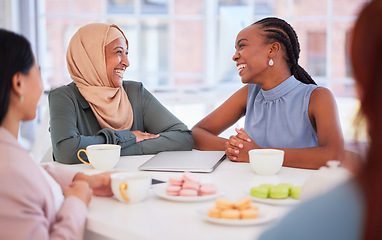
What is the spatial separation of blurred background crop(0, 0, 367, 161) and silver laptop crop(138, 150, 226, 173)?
248 centimetres

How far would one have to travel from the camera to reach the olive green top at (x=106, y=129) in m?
1.80

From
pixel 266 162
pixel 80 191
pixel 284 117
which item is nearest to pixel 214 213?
pixel 80 191

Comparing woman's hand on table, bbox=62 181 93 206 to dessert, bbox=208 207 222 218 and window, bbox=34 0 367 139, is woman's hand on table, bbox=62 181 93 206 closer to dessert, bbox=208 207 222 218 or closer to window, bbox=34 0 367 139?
dessert, bbox=208 207 222 218

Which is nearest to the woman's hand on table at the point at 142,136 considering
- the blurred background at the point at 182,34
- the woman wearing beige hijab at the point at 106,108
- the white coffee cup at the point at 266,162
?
the woman wearing beige hijab at the point at 106,108

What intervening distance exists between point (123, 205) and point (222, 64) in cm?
381

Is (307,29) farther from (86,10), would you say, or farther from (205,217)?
(205,217)

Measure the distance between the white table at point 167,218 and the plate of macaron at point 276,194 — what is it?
16 mm

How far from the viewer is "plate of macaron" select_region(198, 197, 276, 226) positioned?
39.7 inches

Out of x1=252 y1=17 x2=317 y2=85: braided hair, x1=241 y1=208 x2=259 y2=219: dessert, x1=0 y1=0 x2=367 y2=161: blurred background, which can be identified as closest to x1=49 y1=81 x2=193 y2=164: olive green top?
x1=252 y1=17 x2=317 y2=85: braided hair

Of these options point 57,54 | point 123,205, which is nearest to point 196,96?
point 57,54

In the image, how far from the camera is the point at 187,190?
122 centimetres

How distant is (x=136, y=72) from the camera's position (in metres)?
5.21

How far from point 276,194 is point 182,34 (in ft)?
14.9

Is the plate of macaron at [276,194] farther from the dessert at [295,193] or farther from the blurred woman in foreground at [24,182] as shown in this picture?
the blurred woman in foreground at [24,182]
